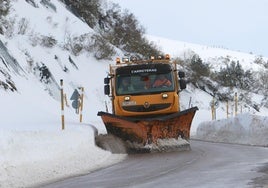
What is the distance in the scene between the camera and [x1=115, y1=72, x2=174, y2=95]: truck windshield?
16.9 m

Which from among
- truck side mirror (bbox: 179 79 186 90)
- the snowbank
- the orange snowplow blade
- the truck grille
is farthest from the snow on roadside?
the snowbank

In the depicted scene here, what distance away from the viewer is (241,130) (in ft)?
67.1

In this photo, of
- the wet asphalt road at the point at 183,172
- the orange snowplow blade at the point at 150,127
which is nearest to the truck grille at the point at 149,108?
the orange snowplow blade at the point at 150,127

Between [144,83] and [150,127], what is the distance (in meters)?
1.74

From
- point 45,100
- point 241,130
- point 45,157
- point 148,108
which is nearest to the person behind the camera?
point 45,157

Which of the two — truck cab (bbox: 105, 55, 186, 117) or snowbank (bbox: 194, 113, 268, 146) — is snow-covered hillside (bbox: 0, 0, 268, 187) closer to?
truck cab (bbox: 105, 55, 186, 117)

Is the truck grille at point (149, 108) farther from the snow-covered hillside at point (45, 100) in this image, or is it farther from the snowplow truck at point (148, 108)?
the snow-covered hillside at point (45, 100)

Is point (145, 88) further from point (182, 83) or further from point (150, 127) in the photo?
point (150, 127)

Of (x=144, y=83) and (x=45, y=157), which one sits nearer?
(x=45, y=157)

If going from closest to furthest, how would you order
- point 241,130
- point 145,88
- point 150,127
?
1. point 150,127
2. point 145,88
3. point 241,130

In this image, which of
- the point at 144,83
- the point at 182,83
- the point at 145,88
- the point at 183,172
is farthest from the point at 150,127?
the point at 183,172

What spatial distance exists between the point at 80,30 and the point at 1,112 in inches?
831

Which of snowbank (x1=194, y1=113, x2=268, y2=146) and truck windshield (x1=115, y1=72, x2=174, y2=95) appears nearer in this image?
truck windshield (x1=115, y1=72, x2=174, y2=95)

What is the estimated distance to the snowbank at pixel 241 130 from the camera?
765 inches
